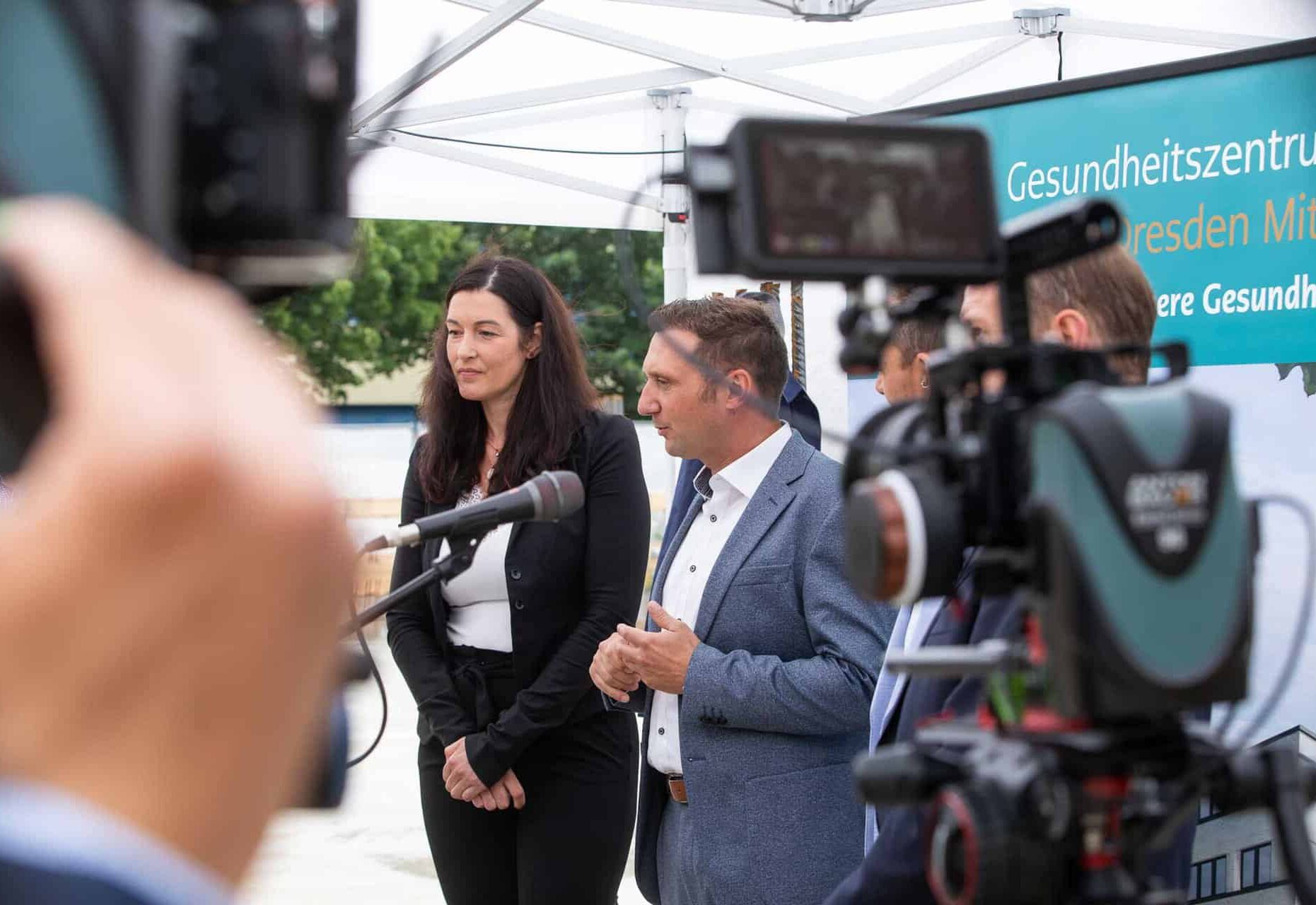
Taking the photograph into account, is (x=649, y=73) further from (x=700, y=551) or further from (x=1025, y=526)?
(x=1025, y=526)

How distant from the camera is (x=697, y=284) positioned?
568 centimetres

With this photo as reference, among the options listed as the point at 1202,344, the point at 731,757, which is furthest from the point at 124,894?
the point at 1202,344

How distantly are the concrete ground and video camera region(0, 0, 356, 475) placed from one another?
162 inches

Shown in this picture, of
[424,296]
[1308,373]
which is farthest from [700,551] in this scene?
[424,296]

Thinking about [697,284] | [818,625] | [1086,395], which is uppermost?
[697,284]

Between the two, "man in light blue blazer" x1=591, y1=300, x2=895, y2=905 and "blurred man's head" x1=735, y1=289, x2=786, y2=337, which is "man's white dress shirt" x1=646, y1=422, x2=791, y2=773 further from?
"blurred man's head" x1=735, y1=289, x2=786, y2=337

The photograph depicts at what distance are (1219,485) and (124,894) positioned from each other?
87cm

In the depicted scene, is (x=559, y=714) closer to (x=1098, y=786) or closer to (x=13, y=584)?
(x=1098, y=786)

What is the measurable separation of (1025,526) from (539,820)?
7.09 ft

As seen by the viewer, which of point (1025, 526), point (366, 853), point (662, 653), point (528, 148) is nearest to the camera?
point (1025, 526)

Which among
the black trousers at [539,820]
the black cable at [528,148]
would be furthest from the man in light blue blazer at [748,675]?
the black cable at [528,148]

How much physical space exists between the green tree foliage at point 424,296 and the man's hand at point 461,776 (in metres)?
14.1

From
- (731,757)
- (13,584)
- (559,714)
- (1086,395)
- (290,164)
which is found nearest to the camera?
(13,584)

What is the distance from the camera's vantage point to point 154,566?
1.17 ft
